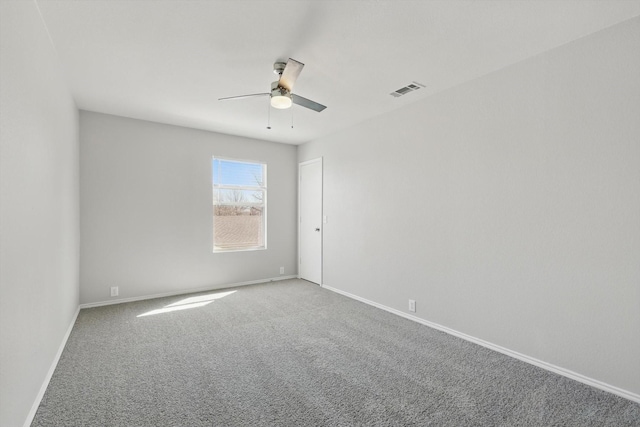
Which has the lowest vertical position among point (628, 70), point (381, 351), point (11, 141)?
point (381, 351)

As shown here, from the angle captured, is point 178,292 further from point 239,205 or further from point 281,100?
point 281,100

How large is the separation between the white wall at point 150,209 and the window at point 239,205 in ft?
0.51

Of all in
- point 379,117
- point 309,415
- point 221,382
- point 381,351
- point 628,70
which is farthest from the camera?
point 379,117

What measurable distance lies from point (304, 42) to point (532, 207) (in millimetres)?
2315

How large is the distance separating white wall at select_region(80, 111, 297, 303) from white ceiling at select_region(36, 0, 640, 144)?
30.1 inches

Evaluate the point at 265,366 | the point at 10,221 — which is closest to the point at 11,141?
the point at 10,221

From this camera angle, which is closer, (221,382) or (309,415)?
(309,415)

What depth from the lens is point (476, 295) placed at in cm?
293

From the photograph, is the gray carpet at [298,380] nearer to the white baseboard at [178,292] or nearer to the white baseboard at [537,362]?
the white baseboard at [537,362]

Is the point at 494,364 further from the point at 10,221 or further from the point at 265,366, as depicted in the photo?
the point at 10,221

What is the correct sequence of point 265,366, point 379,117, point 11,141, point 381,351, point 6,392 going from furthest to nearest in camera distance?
point 379,117 → point 381,351 → point 265,366 → point 11,141 → point 6,392

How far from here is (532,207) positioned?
2.52 m

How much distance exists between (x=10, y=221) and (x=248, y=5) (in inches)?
71.7

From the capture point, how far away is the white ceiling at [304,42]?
6.46 feet
